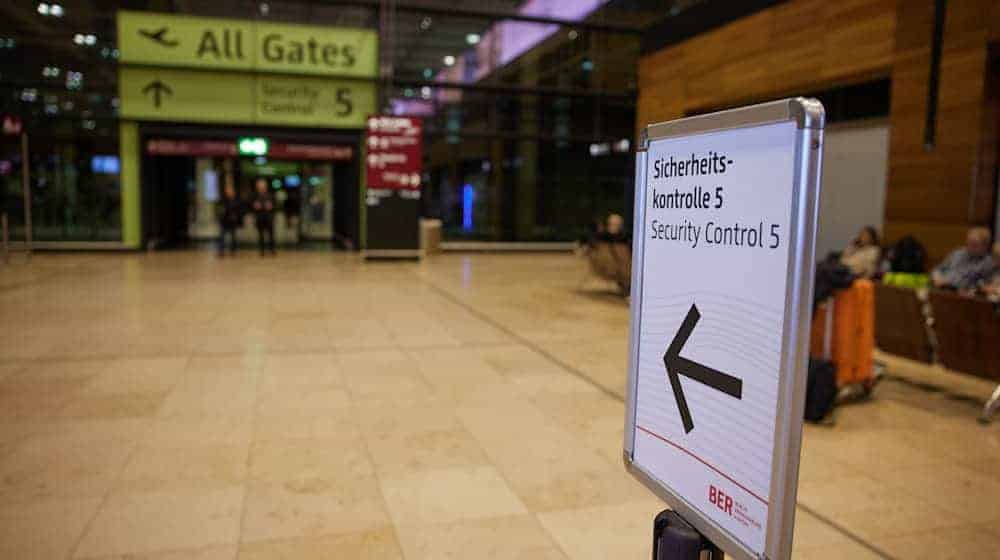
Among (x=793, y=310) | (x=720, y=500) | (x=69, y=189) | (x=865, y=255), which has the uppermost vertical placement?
(x=69, y=189)

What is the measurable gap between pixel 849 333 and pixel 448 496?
3376 millimetres

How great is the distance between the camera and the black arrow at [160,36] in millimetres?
15281

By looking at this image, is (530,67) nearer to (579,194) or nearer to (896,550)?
(579,194)

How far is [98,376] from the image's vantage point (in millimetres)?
5414

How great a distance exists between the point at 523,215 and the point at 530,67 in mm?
3614

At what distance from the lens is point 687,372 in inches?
60.7

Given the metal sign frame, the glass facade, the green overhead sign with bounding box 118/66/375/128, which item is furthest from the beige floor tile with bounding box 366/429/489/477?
the glass facade

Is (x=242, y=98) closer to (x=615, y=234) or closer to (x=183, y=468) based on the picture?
(x=615, y=234)

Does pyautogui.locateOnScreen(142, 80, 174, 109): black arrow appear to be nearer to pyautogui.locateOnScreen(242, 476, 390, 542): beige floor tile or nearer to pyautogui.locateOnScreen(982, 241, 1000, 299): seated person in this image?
pyautogui.locateOnScreen(242, 476, 390, 542): beige floor tile

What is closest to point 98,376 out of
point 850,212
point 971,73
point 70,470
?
point 70,470

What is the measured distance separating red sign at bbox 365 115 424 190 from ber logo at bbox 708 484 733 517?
13219 millimetres

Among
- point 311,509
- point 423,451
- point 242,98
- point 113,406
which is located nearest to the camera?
point 311,509

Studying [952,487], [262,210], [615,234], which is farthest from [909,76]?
[262,210]

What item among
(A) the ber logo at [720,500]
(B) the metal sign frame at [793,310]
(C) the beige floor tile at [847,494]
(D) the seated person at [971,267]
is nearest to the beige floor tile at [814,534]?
(C) the beige floor tile at [847,494]
